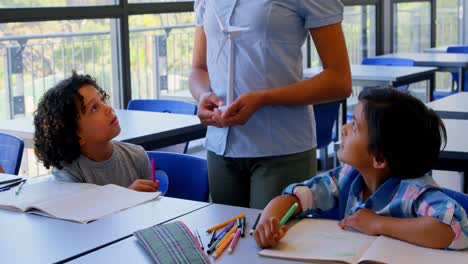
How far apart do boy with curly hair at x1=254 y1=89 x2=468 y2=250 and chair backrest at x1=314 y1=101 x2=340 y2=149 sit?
241 centimetres

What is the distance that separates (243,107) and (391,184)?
0.48 m

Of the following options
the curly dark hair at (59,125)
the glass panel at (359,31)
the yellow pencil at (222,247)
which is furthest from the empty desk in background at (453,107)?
the glass panel at (359,31)

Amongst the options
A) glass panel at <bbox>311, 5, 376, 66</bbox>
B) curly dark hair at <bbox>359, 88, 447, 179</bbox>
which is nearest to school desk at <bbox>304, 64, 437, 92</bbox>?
glass panel at <bbox>311, 5, 376, 66</bbox>

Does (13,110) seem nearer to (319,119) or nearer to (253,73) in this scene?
(319,119)

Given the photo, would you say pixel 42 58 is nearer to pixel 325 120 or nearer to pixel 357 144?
pixel 325 120

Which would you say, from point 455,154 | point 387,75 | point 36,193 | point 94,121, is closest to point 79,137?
point 94,121

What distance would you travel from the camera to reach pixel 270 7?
2088 millimetres

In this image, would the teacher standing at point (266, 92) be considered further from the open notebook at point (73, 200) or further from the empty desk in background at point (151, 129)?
the empty desk in background at point (151, 129)

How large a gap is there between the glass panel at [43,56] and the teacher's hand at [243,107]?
7.07 ft

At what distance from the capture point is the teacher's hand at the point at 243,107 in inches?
80.4

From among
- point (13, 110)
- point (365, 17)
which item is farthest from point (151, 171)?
point (365, 17)

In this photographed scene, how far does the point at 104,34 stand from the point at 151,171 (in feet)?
6.77

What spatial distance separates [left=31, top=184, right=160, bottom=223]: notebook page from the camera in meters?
1.90

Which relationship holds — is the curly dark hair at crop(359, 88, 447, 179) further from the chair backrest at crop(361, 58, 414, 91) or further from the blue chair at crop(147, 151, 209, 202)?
the chair backrest at crop(361, 58, 414, 91)
